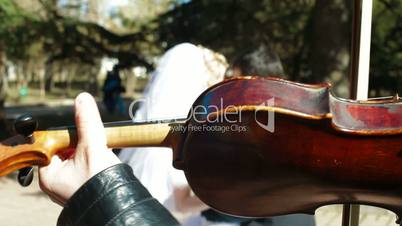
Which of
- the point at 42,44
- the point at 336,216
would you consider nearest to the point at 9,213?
the point at 336,216

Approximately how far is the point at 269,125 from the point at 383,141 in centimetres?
24

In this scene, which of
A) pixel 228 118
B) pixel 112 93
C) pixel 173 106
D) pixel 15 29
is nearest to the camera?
pixel 228 118

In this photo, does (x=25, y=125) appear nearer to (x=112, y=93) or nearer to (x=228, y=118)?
(x=228, y=118)

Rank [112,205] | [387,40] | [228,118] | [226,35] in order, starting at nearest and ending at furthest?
[112,205]
[228,118]
[387,40]
[226,35]

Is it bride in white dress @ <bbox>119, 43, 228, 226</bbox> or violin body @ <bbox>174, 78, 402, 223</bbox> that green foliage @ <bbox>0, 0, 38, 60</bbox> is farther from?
violin body @ <bbox>174, 78, 402, 223</bbox>

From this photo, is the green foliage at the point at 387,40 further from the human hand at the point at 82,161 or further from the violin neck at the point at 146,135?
the human hand at the point at 82,161

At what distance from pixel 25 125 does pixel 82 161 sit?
175mm

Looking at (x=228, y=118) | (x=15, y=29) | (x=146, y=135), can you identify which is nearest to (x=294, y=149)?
(x=228, y=118)

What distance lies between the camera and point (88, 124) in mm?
876

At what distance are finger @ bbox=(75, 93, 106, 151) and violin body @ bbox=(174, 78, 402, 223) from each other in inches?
10.4

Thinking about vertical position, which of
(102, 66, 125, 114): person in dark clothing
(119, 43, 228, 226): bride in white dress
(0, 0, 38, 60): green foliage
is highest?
(0, 0, 38, 60): green foliage

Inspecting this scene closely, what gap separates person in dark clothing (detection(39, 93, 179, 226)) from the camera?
770 mm

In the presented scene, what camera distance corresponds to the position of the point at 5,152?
933 mm

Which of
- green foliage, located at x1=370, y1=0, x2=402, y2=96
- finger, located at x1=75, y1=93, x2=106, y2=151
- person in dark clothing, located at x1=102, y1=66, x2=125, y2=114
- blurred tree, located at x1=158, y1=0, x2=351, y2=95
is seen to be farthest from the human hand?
person in dark clothing, located at x1=102, y1=66, x2=125, y2=114
